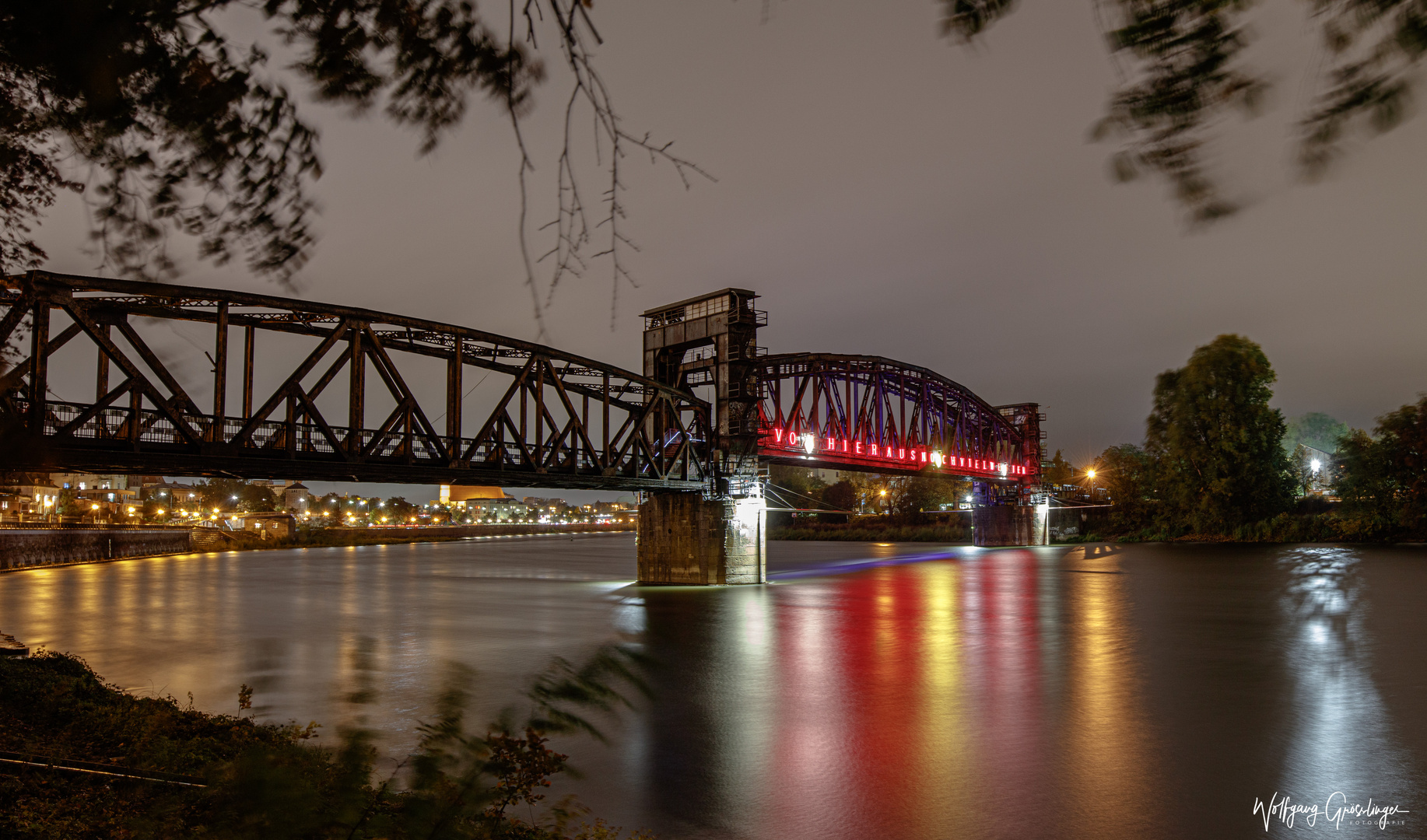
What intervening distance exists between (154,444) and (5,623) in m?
13.9

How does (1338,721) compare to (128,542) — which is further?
(128,542)

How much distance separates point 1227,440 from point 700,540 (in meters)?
58.5

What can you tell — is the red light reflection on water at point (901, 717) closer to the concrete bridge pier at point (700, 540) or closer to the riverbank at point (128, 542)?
the concrete bridge pier at point (700, 540)

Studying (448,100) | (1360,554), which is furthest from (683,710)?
(1360,554)

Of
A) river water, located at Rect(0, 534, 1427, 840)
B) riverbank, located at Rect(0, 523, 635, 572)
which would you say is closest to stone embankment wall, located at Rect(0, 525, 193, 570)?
riverbank, located at Rect(0, 523, 635, 572)

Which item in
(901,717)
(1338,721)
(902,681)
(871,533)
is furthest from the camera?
(871,533)

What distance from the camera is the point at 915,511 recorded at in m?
140

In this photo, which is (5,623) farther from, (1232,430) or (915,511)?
(915,511)

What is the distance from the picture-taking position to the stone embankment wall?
225 ft

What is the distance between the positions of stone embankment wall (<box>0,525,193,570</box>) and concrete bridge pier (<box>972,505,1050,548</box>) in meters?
97.6

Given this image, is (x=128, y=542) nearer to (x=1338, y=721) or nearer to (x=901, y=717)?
(x=901, y=717)

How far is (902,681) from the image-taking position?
22.5m

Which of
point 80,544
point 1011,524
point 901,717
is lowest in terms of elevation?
point 1011,524

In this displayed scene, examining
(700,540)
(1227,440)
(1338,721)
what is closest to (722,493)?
(700,540)
